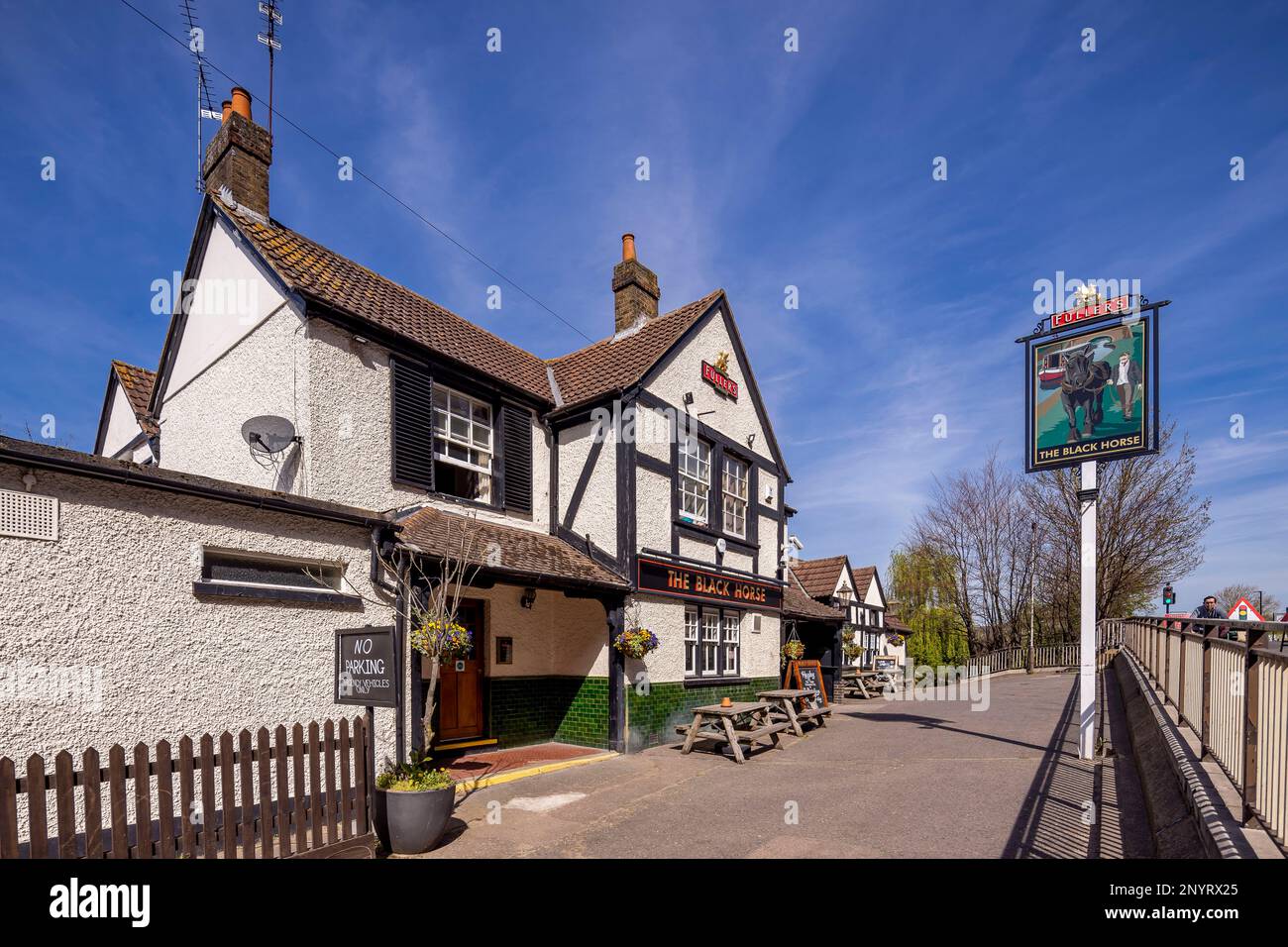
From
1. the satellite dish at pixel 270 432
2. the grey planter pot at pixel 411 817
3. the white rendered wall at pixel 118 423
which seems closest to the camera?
the grey planter pot at pixel 411 817

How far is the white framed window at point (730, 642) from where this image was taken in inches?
566

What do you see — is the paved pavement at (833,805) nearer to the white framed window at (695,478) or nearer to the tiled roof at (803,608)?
the white framed window at (695,478)

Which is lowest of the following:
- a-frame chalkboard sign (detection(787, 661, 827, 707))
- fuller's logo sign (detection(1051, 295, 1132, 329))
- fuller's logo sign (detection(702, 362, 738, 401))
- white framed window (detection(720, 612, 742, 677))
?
a-frame chalkboard sign (detection(787, 661, 827, 707))

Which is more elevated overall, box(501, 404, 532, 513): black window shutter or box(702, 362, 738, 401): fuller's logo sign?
box(702, 362, 738, 401): fuller's logo sign

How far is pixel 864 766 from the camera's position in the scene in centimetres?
1025

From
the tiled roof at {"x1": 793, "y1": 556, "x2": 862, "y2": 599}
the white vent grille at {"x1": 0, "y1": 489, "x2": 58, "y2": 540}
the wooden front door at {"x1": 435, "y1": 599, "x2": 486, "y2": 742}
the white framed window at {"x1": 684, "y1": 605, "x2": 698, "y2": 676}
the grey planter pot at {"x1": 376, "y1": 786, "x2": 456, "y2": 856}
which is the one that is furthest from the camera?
the tiled roof at {"x1": 793, "y1": 556, "x2": 862, "y2": 599}

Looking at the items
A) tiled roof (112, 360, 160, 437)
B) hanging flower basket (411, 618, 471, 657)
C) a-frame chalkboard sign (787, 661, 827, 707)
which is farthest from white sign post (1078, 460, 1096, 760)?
tiled roof (112, 360, 160, 437)

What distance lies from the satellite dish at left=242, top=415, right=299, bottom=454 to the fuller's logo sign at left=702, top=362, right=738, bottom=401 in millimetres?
8124

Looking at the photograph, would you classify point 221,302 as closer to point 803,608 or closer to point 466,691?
point 466,691

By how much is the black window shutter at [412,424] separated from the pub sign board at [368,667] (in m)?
3.81

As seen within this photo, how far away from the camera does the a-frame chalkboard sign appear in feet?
51.3

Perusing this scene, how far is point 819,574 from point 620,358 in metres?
16.5

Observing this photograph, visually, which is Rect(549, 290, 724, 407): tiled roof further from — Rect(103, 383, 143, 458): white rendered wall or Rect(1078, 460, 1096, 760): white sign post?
Rect(103, 383, 143, 458): white rendered wall

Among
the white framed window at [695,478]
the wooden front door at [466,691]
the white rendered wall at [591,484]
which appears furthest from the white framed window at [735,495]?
the wooden front door at [466,691]
